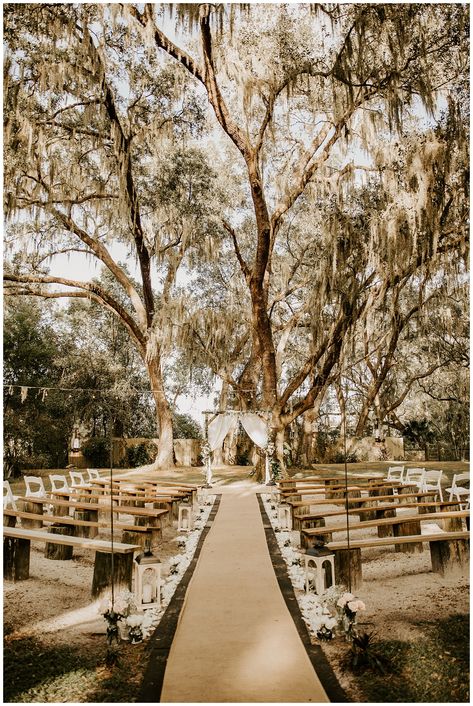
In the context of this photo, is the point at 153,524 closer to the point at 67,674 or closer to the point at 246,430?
the point at 67,674

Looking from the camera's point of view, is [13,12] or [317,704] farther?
[13,12]

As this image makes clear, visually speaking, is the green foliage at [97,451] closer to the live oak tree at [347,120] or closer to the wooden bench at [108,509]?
the live oak tree at [347,120]

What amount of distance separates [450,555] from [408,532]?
3.38ft

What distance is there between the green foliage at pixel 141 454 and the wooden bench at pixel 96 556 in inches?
507

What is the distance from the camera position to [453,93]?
8.02m

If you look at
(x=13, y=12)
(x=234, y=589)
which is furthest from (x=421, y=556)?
(x=13, y=12)

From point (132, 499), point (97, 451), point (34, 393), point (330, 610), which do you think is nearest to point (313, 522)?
point (330, 610)

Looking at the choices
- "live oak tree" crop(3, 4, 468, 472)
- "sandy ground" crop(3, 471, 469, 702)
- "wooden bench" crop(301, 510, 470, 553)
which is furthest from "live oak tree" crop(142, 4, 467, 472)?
"sandy ground" crop(3, 471, 469, 702)

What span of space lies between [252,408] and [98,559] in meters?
11.3

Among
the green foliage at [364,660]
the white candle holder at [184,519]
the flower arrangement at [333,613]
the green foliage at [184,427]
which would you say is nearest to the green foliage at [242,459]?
the green foliage at [184,427]

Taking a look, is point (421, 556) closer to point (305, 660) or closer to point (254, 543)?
point (254, 543)

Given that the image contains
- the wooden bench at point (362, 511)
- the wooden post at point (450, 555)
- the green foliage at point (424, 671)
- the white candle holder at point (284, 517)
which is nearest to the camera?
the green foliage at point (424, 671)

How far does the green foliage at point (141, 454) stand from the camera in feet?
59.4

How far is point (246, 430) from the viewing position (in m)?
12.9
